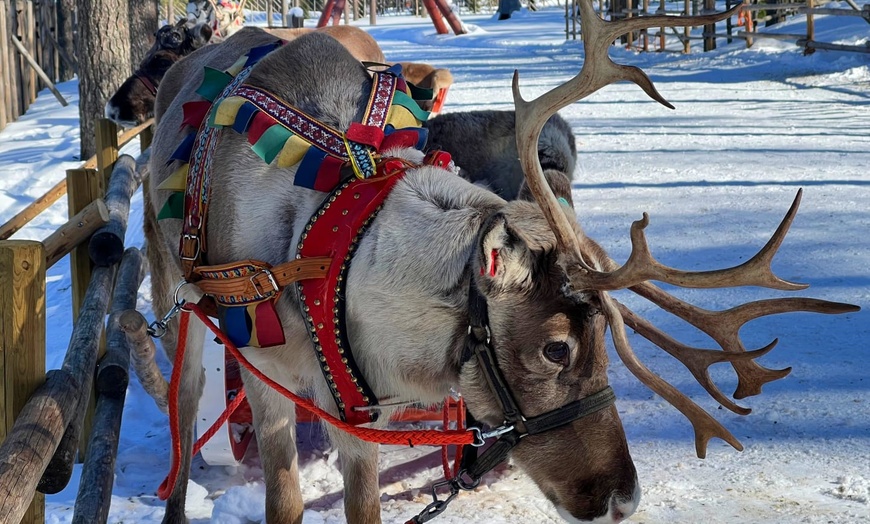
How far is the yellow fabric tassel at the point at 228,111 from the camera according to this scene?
2.90 m

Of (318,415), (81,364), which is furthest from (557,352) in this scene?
(81,364)

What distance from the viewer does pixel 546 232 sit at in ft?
7.77

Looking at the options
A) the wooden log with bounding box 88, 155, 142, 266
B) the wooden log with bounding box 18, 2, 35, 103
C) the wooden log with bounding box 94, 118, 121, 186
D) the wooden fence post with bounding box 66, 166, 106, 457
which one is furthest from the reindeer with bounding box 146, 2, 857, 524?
the wooden log with bounding box 18, 2, 35, 103

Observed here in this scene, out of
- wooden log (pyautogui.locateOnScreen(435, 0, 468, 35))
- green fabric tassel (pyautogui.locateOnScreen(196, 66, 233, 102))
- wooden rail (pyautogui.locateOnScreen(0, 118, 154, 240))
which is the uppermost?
wooden log (pyautogui.locateOnScreen(435, 0, 468, 35))

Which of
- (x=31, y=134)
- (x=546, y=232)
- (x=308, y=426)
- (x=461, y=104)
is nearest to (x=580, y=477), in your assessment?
(x=546, y=232)

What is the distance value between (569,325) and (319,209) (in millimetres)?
795

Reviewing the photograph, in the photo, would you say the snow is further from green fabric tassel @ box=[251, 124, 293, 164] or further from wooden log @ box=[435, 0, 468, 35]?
wooden log @ box=[435, 0, 468, 35]

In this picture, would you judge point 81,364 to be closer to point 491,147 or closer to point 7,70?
point 491,147

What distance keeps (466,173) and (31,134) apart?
1180cm

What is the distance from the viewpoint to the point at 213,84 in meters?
3.35

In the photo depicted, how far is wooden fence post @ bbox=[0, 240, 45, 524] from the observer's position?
7.73ft

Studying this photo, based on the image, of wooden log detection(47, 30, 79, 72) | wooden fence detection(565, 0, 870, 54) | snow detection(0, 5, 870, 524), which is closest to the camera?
snow detection(0, 5, 870, 524)

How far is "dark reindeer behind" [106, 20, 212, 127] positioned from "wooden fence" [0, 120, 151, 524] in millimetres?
2125

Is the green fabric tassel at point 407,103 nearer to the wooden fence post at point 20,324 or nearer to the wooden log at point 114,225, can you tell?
the wooden fence post at point 20,324
